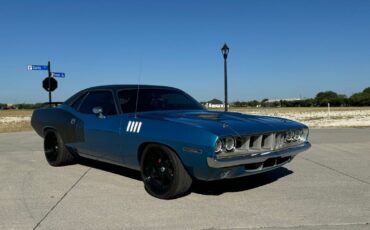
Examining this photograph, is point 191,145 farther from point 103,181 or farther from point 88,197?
point 103,181

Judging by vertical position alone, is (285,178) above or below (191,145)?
below

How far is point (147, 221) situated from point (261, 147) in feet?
5.50

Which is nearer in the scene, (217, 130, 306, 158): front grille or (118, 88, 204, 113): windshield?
(217, 130, 306, 158): front grille

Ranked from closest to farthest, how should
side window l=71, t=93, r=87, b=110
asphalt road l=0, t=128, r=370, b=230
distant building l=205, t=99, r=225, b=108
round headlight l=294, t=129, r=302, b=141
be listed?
1. asphalt road l=0, t=128, r=370, b=230
2. round headlight l=294, t=129, r=302, b=141
3. side window l=71, t=93, r=87, b=110
4. distant building l=205, t=99, r=225, b=108

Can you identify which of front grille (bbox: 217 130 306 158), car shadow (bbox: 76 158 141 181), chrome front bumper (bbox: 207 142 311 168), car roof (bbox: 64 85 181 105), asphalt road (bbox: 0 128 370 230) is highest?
car roof (bbox: 64 85 181 105)

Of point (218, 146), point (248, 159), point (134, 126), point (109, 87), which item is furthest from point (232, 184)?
point (109, 87)


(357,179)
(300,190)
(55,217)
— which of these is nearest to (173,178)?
(55,217)

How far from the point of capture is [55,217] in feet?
15.0

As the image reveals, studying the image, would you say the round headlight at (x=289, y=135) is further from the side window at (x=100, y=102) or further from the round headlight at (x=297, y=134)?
the side window at (x=100, y=102)

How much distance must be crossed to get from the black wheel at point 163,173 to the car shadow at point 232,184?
0.54 meters

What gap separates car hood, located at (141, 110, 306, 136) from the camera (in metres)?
4.94

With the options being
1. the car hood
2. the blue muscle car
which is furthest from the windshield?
the car hood

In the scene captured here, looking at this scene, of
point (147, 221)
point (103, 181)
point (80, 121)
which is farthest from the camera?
point (80, 121)

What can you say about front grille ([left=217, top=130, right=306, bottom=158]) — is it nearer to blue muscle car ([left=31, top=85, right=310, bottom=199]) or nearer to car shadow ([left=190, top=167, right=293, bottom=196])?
blue muscle car ([left=31, top=85, right=310, bottom=199])
